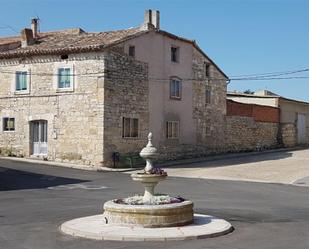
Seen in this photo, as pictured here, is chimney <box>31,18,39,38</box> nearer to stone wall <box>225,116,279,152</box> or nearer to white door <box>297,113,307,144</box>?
stone wall <box>225,116,279,152</box>

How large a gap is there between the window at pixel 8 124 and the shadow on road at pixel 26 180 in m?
6.91

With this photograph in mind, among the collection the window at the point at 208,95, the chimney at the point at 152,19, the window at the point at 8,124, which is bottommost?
the window at the point at 8,124

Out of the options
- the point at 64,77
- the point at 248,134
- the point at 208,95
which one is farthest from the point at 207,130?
the point at 64,77

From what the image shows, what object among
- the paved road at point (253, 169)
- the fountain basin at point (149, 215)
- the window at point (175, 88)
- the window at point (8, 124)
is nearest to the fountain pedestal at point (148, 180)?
the fountain basin at point (149, 215)

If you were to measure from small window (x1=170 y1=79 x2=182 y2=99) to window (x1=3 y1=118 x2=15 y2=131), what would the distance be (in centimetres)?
958

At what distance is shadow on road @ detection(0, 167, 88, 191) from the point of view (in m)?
20.6

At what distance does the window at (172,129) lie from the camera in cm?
3378

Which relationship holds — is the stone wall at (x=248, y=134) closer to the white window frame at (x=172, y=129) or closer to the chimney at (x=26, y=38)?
the white window frame at (x=172, y=129)

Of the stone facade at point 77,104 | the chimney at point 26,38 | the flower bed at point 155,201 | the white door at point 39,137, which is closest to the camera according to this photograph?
the flower bed at point 155,201

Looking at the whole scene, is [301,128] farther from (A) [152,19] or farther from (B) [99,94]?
(B) [99,94]

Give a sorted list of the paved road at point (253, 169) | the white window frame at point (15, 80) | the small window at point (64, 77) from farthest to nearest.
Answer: the white window frame at point (15, 80) < the small window at point (64, 77) < the paved road at point (253, 169)

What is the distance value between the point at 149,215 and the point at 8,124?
2339 cm

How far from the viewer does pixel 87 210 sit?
13.8 m

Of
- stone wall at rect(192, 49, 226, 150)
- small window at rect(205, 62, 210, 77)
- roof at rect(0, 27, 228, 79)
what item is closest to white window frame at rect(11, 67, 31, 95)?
roof at rect(0, 27, 228, 79)
